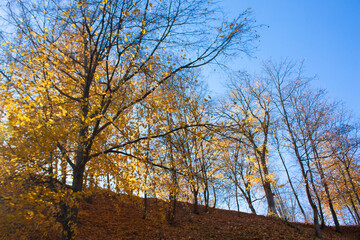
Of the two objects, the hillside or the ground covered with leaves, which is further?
the hillside

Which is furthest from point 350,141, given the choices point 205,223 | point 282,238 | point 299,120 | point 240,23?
point 240,23

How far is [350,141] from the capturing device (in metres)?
13.0

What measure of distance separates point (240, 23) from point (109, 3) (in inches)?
116

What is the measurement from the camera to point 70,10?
15.4 ft

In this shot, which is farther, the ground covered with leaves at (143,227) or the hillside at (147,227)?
the hillside at (147,227)

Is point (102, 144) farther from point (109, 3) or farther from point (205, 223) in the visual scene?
point (205, 223)

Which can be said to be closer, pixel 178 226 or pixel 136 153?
pixel 136 153

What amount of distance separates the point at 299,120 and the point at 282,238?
678 centimetres

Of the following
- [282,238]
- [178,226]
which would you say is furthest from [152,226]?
[282,238]

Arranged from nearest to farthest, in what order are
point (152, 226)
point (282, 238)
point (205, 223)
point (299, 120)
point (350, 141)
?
point (282, 238)
point (152, 226)
point (205, 223)
point (299, 120)
point (350, 141)

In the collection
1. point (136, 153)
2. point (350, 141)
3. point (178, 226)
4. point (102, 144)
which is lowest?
point (178, 226)

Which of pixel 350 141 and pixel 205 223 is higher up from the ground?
pixel 350 141

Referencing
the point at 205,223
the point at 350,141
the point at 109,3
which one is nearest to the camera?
the point at 109,3

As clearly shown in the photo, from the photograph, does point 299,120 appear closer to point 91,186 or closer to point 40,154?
point 91,186
